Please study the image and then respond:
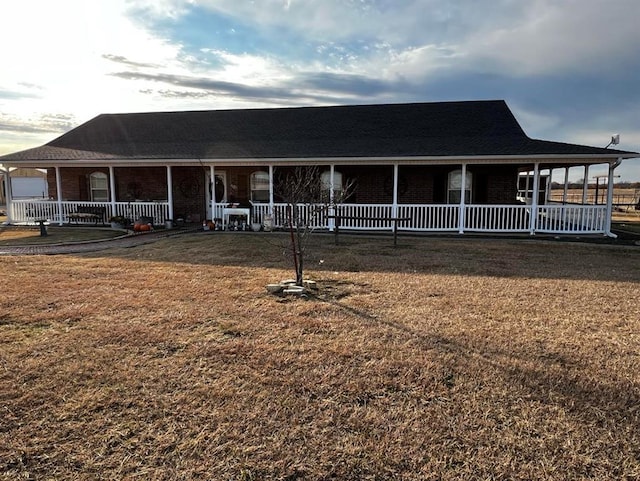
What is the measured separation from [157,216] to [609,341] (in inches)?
625

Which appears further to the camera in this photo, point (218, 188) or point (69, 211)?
point (218, 188)

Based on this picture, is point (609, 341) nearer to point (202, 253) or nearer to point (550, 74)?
point (202, 253)

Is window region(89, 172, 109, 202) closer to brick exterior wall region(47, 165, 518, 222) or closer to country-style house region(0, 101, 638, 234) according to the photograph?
country-style house region(0, 101, 638, 234)

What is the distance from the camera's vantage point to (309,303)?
599 centimetres

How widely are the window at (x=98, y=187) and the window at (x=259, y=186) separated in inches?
267

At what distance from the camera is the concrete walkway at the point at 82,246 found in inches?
429

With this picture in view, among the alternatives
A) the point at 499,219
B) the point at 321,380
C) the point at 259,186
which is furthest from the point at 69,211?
the point at 321,380

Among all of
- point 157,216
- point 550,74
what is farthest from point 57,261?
point 550,74

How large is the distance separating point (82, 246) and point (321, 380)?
1076cm

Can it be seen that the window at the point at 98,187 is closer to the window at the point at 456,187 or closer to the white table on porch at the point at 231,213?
the white table on porch at the point at 231,213

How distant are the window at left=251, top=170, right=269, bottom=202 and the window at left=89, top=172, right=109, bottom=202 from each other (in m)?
6.79

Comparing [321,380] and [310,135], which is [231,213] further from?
[321,380]

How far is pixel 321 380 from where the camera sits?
3.63 meters

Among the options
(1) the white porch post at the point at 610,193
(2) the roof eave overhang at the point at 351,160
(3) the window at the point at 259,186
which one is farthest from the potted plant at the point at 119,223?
(1) the white porch post at the point at 610,193
